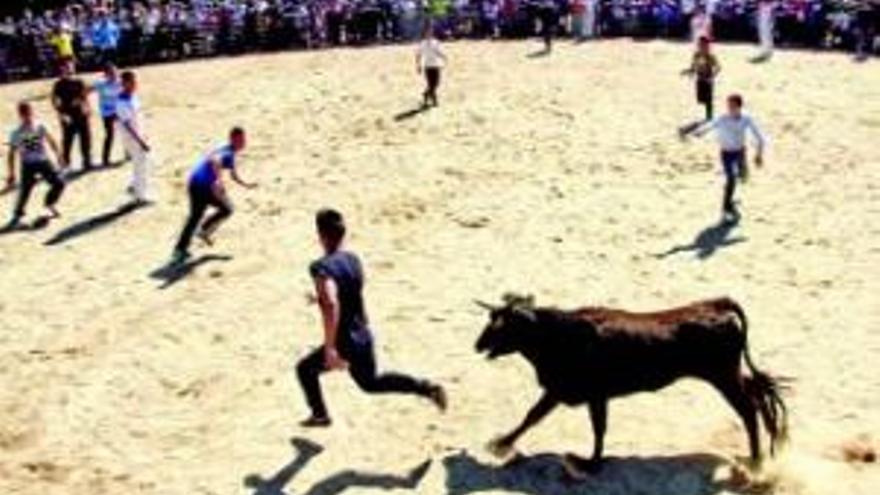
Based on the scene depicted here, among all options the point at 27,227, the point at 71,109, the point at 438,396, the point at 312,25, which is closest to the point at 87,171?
the point at 71,109

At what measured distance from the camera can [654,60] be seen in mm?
29078

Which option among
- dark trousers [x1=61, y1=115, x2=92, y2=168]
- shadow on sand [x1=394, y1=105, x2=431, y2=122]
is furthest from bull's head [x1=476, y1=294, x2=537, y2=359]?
shadow on sand [x1=394, y1=105, x2=431, y2=122]

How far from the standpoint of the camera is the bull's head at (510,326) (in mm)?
12805

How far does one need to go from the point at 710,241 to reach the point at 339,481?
7.56 meters

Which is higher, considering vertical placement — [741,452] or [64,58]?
[64,58]

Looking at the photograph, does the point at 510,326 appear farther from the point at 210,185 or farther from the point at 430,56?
the point at 430,56

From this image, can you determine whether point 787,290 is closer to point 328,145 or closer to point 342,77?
point 328,145

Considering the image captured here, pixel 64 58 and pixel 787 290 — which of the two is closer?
pixel 787 290

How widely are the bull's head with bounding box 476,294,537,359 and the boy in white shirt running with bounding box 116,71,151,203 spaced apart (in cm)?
974

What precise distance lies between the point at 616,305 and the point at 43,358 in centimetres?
600

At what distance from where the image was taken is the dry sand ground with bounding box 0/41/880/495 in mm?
13773

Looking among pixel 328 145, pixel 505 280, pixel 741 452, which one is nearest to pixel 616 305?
pixel 505 280

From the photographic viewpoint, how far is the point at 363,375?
13180mm

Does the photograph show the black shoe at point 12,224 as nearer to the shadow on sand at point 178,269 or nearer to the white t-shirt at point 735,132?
the shadow on sand at point 178,269
